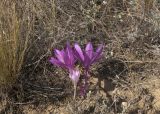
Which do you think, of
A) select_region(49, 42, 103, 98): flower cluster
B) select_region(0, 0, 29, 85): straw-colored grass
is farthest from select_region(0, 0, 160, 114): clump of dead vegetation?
select_region(49, 42, 103, 98): flower cluster

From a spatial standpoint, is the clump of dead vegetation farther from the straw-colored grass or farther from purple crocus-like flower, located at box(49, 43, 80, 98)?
purple crocus-like flower, located at box(49, 43, 80, 98)

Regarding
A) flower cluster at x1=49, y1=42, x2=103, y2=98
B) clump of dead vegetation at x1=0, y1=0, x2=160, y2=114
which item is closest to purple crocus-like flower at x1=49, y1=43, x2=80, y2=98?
flower cluster at x1=49, y1=42, x2=103, y2=98

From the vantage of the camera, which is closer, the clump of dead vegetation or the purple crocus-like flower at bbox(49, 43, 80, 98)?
the purple crocus-like flower at bbox(49, 43, 80, 98)

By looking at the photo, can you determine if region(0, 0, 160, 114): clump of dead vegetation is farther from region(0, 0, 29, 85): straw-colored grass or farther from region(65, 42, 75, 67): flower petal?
region(65, 42, 75, 67): flower petal

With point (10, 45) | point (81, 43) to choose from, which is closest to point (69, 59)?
point (10, 45)

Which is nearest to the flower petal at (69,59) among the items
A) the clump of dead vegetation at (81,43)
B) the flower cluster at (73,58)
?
the flower cluster at (73,58)

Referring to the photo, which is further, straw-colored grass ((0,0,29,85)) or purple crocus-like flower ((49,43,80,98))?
straw-colored grass ((0,0,29,85))

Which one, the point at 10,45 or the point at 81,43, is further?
the point at 81,43

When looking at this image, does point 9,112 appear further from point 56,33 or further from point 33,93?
point 56,33

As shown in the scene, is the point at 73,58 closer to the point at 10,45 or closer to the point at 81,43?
the point at 10,45
